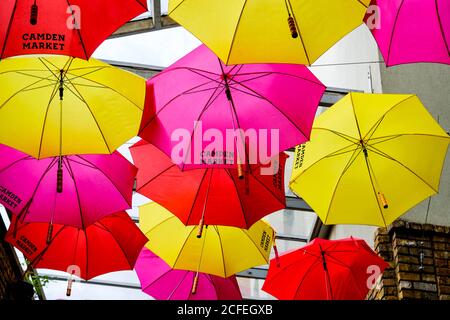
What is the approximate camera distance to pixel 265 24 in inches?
151

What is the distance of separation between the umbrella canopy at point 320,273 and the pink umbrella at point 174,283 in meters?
0.53

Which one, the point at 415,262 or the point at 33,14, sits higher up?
the point at 33,14

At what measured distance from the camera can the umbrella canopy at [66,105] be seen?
4.53 m

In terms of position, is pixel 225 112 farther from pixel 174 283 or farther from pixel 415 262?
pixel 415 262

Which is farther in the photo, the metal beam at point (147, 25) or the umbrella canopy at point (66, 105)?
the metal beam at point (147, 25)

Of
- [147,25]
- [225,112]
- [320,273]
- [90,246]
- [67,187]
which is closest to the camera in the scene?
[225,112]

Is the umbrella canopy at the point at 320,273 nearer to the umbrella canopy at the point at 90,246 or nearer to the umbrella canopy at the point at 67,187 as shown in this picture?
the umbrella canopy at the point at 90,246

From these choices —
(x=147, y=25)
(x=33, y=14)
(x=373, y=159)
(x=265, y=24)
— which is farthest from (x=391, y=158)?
(x=147, y=25)

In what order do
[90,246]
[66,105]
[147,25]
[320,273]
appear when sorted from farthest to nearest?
1. [147,25]
2. [320,273]
3. [90,246]
4. [66,105]

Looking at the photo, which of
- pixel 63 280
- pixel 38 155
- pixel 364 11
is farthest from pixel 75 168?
pixel 63 280

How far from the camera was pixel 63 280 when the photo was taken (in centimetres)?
1042

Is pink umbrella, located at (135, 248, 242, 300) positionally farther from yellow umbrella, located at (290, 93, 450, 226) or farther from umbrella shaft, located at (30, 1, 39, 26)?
umbrella shaft, located at (30, 1, 39, 26)

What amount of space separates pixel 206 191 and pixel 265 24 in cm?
149

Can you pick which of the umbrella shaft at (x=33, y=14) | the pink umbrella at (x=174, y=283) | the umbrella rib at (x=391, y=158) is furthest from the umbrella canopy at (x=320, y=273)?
the umbrella shaft at (x=33, y=14)
